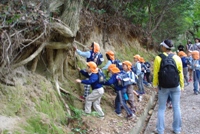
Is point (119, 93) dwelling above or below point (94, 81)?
below

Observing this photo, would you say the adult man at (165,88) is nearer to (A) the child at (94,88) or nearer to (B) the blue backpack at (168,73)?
(B) the blue backpack at (168,73)

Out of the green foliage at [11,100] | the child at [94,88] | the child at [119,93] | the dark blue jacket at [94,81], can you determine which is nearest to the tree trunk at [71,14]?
the child at [94,88]

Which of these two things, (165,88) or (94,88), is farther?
(94,88)

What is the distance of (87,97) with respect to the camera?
7277 mm

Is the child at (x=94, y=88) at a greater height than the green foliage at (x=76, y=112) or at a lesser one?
greater

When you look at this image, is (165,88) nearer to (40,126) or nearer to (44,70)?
(40,126)

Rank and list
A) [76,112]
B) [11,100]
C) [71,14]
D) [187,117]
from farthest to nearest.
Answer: [187,117]
[71,14]
[76,112]
[11,100]

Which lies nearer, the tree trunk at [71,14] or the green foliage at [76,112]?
the green foliage at [76,112]

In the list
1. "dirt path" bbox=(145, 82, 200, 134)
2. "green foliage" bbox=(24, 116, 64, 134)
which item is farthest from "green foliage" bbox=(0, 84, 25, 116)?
"dirt path" bbox=(145, 82, 200, 134)

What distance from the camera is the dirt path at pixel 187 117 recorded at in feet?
22.4

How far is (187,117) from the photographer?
309 inches

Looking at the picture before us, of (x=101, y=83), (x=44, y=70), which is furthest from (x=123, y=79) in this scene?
(x=44, y=70)

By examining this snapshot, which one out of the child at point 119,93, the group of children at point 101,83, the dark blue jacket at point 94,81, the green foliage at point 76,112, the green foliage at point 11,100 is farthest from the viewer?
the child at point 119,93

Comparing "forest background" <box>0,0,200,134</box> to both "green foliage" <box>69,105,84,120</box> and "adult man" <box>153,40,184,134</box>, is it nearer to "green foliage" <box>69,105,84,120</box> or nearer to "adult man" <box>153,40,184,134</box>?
"green foliage" <box>69,105,84,120</box>
